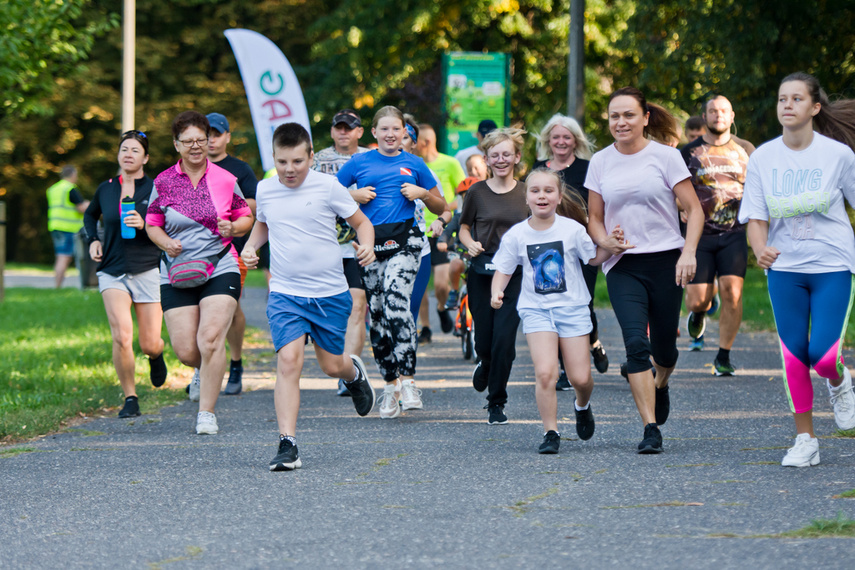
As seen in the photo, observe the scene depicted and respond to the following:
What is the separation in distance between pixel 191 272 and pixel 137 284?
1012 mm

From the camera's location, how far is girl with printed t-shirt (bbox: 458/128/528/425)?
7551mm

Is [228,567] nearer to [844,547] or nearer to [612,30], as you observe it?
[844,547]

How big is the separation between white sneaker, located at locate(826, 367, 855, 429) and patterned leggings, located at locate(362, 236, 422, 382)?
3.10 m

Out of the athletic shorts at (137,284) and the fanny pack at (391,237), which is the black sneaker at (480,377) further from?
the athletic shorts at (137,284)

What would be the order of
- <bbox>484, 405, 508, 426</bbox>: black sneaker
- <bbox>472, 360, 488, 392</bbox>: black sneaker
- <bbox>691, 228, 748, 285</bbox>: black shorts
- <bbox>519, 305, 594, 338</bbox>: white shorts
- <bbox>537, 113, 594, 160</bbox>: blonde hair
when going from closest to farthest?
<bbox>519, 305, 594, 338</bbox>: white shorts → <bbox>484, 405, 508, 426</bbox>: black sneaker → <bbox>472, 360, 488, 392</bbox>: black sneaker → <bbox>537, 113, 594, 160</bbox>: blonde hair → <bbox>691, 228, 748, 285</bbox>: black shorts

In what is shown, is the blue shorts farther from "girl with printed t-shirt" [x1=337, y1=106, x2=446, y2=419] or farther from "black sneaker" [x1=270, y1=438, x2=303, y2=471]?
"girl with printed t-shirt" [x1=337, y1=106, x2=446, y2=419]

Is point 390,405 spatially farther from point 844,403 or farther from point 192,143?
point 844,403

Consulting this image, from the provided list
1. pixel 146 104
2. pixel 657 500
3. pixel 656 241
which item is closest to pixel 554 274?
pixel 656 241

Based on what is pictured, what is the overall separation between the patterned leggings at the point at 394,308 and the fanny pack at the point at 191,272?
125 cm

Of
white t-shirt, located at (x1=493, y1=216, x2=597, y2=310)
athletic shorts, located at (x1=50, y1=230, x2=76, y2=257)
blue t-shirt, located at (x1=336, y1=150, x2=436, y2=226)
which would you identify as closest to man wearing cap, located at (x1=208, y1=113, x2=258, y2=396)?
blue t-shirt, located at (x1=336, y1=150, x2=436, y2=226)

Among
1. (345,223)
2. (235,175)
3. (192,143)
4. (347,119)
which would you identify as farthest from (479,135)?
(192,143)

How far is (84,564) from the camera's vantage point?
4.34 m

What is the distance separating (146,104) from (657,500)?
30592 millimetres

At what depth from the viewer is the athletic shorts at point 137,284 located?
8164mm
